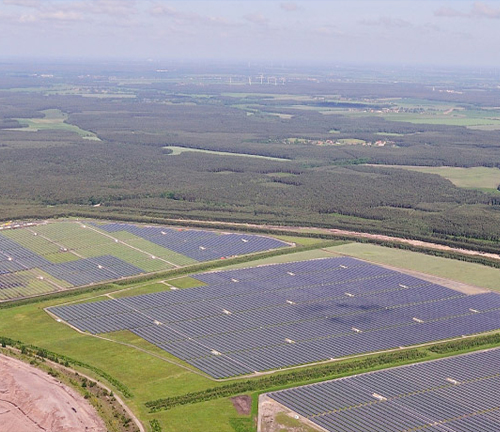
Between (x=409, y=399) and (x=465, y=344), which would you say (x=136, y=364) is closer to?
(x=409, y=399)

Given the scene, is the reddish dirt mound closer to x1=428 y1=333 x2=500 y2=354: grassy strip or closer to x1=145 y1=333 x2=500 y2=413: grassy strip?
x1=145 y1=333 x2=500 y2=413: grassy strip

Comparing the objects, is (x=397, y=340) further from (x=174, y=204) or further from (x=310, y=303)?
(x=174, y=204)

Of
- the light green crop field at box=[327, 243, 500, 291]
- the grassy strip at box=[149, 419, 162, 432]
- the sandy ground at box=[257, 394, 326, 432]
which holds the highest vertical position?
the light green crop field at box=[327, 243, 500, 291]

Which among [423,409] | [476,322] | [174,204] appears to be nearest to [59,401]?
[423,409]

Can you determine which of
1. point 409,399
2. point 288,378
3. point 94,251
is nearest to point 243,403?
point 288,378

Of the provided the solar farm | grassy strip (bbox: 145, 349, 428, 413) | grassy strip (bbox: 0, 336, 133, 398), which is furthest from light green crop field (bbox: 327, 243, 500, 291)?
grassy strip (bbox: 0, 336, 133, 398)
